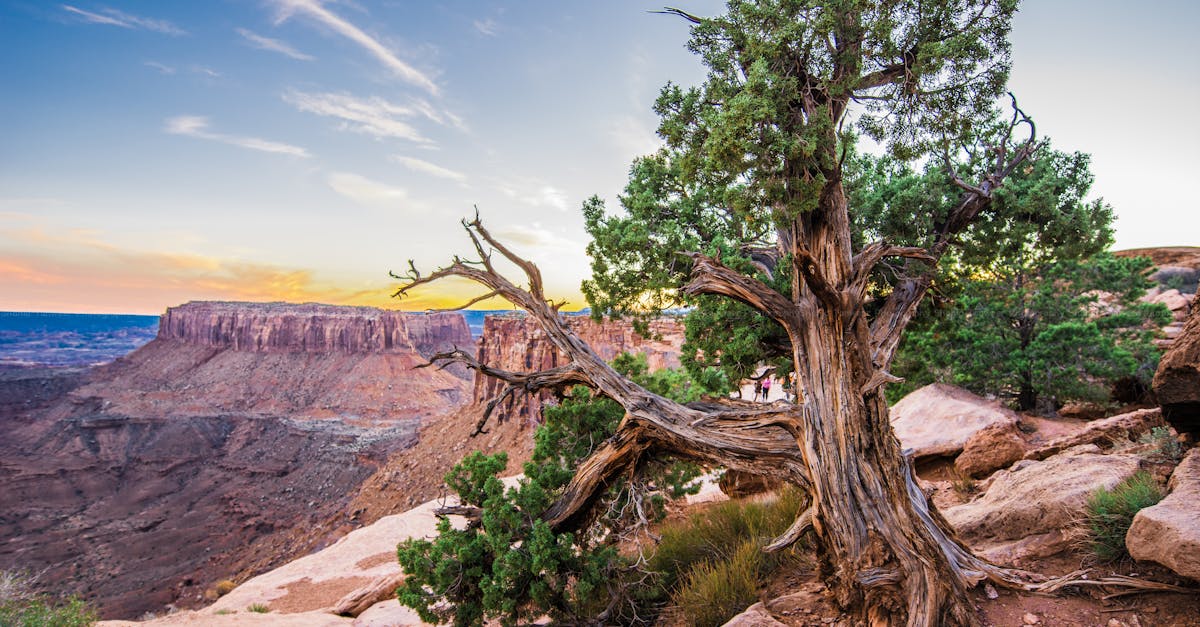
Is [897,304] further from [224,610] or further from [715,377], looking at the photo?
[224,610]

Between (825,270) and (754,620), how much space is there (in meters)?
3.79

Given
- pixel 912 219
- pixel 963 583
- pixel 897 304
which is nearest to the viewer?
pixel 963 583

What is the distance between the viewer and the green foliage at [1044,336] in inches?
479

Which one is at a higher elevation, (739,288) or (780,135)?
(780,135)

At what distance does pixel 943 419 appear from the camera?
428 inches

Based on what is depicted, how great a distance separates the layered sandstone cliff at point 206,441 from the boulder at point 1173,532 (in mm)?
40253

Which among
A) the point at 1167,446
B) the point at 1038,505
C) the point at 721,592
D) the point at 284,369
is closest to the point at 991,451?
the point at 1167,446

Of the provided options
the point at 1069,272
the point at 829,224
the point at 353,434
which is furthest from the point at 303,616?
the point at 353,434

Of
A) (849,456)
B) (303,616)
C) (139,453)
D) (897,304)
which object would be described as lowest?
(139,453)

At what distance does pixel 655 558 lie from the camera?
24.7ft

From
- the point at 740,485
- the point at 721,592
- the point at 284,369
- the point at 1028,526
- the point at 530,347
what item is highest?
the point at 1028,526

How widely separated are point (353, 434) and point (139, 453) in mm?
25755

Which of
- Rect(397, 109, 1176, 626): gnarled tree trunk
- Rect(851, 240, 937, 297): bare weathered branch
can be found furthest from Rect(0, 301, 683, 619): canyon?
Rect(851, 240, 937, 297): bare weathered branch

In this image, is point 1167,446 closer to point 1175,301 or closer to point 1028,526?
point 1028,526
